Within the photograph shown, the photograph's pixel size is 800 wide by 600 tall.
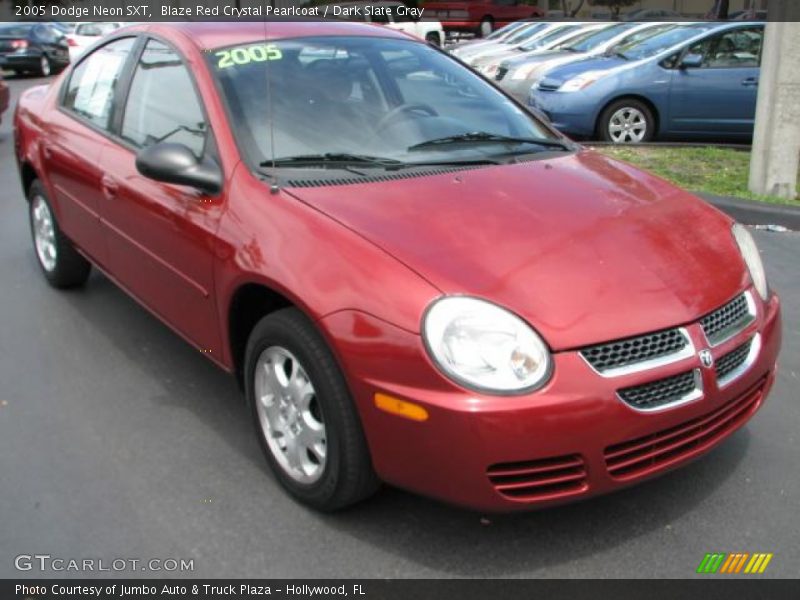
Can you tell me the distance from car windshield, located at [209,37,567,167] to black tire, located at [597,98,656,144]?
242 inches

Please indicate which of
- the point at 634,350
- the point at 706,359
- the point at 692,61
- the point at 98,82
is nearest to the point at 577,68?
the point at 692,61

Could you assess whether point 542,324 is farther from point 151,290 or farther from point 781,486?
point 151,290

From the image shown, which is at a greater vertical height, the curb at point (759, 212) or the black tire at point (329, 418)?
the black tire at point (329, 418)

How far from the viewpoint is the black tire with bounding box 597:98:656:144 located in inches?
388

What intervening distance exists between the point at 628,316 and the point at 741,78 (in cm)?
829

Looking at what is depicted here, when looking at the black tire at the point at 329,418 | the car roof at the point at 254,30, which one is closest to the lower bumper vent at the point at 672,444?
the black tire at the point at 329,418

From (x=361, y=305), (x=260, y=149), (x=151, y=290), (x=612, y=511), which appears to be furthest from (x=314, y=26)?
(x=612, y=511)

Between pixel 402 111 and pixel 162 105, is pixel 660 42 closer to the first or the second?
pixel 402 111

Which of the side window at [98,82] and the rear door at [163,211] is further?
the side window at [98,82]

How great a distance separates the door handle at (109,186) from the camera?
3945 mm

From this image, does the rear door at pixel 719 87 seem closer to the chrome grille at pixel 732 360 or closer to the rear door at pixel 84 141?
the rear door at pixel 84 141

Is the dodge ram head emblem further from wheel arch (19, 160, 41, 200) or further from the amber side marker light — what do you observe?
wheel arch (19, 160, 41, 200)

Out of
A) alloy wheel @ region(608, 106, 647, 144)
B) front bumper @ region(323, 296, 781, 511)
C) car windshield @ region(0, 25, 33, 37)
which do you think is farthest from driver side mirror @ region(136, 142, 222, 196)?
car windshield @ region(0, 25, 33, 37)

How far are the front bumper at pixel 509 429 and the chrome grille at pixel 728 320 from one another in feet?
0.21
